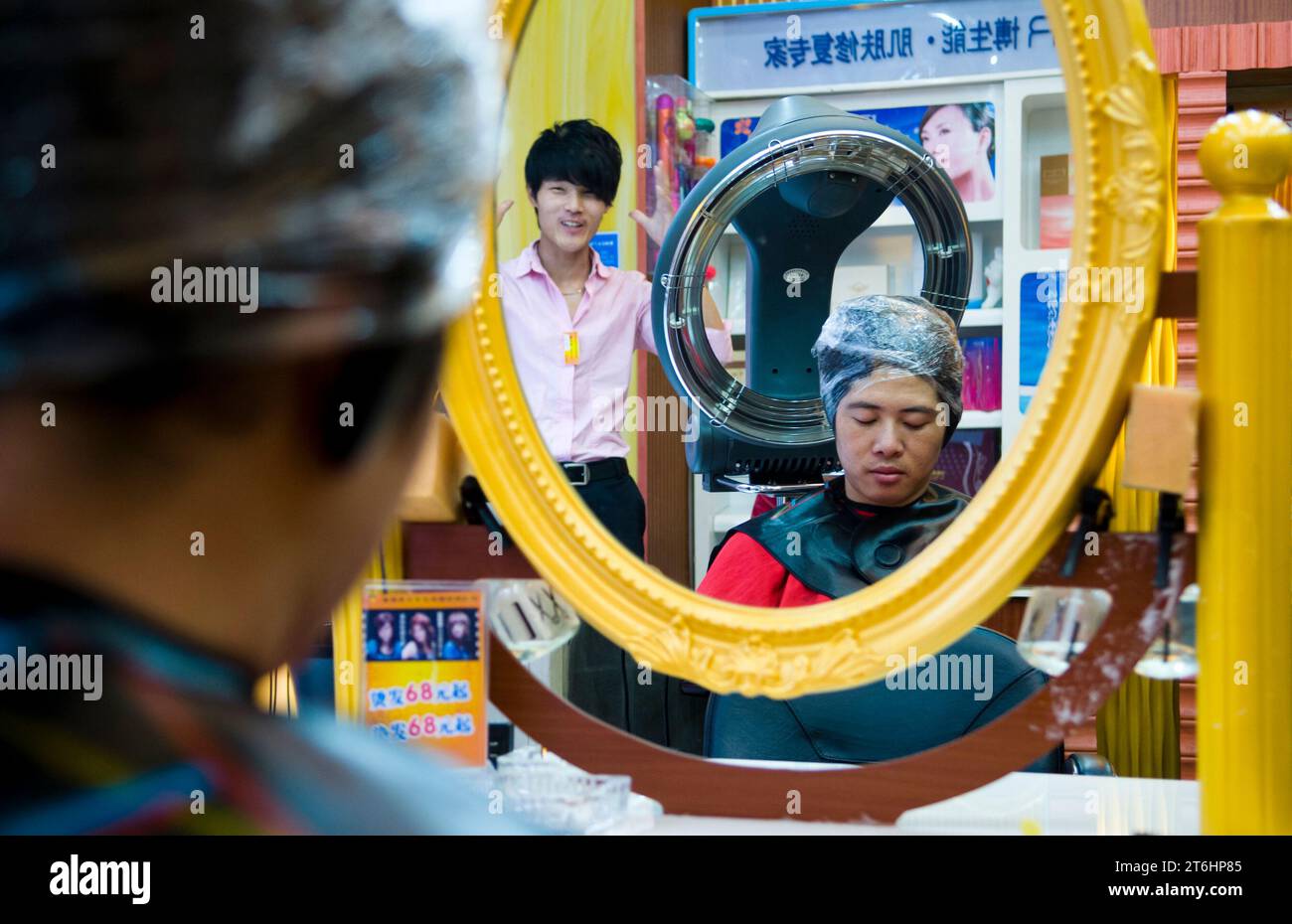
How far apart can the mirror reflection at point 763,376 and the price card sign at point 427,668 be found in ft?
0.50

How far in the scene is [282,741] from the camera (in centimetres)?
25

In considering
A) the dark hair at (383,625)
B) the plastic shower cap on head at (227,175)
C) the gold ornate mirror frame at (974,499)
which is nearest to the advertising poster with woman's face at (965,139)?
the gold ornate mirror frame at (974,499)

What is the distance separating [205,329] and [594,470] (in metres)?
1.01

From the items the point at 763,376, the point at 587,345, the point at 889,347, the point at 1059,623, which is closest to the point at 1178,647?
the point at 1059,623

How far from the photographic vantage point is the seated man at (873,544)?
3.59 ft

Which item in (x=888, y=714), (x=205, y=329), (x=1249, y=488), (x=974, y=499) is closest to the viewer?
(x=205, y=329)

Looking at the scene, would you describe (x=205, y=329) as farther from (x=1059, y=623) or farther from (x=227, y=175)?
(x=1059, y=623)

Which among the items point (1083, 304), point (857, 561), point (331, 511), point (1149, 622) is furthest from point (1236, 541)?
point (331, 511)

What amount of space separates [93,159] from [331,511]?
0.29ft

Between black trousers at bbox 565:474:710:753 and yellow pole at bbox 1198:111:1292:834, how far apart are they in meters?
0.49

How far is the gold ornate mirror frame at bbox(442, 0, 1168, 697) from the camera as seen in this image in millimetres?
852

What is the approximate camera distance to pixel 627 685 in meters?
1.25

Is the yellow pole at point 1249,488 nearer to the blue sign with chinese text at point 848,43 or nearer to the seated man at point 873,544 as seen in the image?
the seated man at point 873,544

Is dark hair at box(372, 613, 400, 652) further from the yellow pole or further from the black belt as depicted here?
the yellow pole
